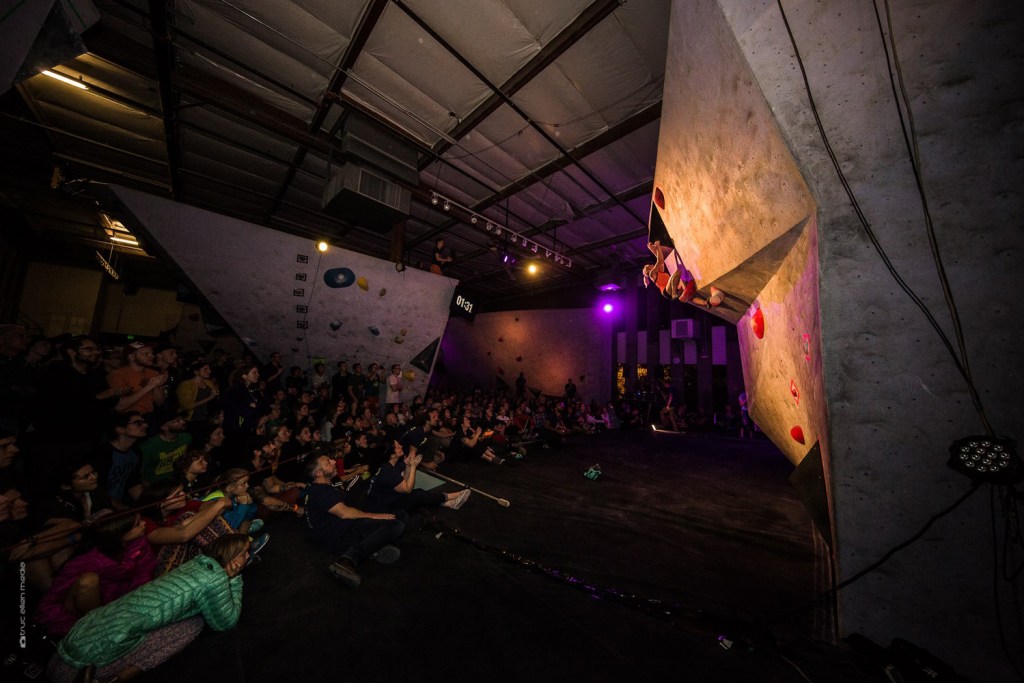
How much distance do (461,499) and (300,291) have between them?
214 inches

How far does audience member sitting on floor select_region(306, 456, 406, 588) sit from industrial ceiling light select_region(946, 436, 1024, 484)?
3719 mm

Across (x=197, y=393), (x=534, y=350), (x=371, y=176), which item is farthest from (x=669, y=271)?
(x=534, y=350)

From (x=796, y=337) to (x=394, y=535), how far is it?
13.1 ft

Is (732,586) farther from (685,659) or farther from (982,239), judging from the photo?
(982,239)

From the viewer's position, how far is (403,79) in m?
4.56

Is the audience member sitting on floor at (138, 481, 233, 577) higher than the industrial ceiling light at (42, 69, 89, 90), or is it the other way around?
the industrial ceiling light at (42, 69, 89, 90)

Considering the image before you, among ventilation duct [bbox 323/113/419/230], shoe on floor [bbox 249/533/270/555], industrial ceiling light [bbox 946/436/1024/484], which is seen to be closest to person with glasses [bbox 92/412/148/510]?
shoe on floor [bbox 249/533/270/555]

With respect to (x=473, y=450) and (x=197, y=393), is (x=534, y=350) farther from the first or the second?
(x=197, y=393)

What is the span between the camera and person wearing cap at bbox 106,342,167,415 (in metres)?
3.77

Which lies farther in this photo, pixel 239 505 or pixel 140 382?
pixel 140 382

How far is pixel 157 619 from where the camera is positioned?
5.82 feet

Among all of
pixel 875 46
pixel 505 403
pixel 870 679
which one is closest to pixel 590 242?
pixel 505 403

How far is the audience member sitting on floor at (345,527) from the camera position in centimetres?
283

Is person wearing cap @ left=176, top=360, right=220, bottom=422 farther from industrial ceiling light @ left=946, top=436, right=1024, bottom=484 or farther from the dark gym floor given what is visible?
industrial ceiling light @ left=946, top=436, right=1024, bottom=484
